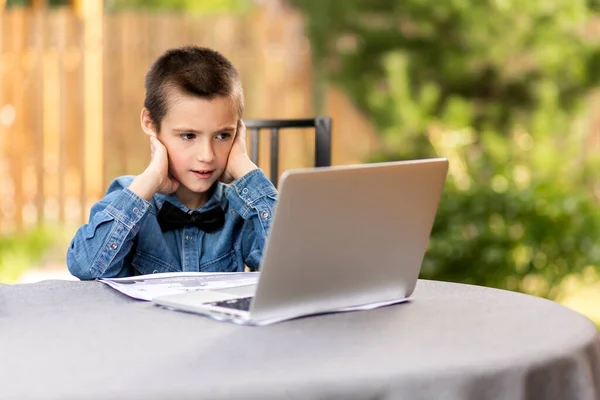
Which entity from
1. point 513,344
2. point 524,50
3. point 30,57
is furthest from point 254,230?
point 30,57

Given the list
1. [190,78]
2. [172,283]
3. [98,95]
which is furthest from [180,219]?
[98,95]

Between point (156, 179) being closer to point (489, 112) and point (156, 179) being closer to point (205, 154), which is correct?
point (205, 154)

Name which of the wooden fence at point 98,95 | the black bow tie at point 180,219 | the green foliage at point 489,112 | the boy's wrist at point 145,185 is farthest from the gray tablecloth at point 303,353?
the wooden fence at point 98,95

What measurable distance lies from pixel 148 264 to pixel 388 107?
3939mm

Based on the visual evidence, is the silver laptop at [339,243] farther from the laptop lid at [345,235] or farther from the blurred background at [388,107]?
the blurred background at [388,107]

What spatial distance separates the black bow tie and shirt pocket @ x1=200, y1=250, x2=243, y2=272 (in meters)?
0.07

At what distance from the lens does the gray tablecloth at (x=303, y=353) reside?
120cm

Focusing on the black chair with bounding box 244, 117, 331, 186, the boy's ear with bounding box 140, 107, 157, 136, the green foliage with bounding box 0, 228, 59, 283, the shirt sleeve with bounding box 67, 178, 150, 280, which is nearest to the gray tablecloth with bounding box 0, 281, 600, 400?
the shirt sleeve with bounding box 67, 178, 150, 280

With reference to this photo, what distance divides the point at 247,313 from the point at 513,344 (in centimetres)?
38

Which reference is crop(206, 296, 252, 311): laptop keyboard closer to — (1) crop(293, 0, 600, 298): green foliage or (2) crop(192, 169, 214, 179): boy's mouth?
(2) crop(192, 169, 214, 179): boy's mouth

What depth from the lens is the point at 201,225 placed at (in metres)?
2.24

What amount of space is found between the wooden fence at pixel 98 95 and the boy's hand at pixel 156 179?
4.86 metres

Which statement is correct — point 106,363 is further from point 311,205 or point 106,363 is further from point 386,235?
point 386,235

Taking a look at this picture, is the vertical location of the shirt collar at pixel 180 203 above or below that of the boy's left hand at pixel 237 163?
below
